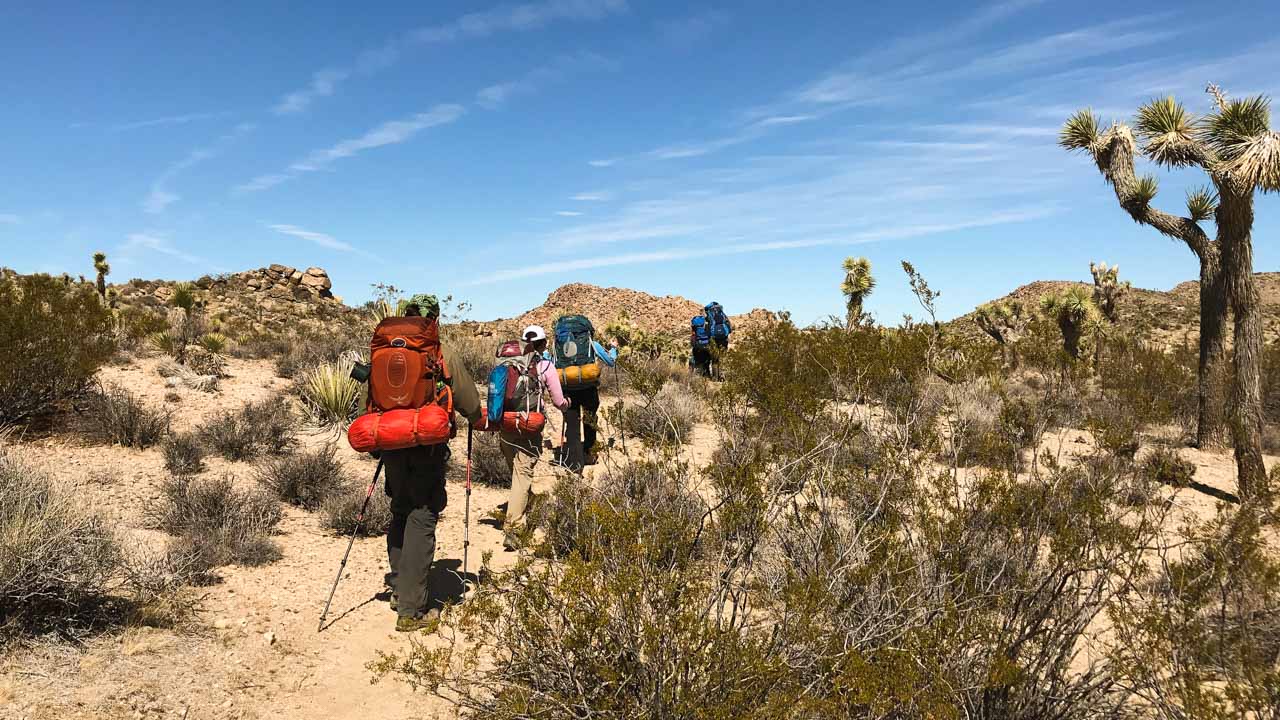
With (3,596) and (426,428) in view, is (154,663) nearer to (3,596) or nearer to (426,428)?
(3,596)

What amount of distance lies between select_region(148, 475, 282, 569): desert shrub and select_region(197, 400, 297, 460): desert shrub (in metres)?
1.58

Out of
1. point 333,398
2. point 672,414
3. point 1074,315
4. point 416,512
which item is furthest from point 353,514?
point 1074,315

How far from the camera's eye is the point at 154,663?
12.9 ft

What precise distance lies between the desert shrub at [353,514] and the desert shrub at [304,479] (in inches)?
13.1

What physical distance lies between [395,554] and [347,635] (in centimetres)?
61

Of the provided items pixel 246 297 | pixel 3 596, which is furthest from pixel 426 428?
A: pixel 246 297

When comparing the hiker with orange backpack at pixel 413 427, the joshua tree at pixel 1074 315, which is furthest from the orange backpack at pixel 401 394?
the joshua tree at pixel 1074 315

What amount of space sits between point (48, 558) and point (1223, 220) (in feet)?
47.4

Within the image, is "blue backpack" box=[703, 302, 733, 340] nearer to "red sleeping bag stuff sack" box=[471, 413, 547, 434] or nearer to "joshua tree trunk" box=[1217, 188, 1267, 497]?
"joshua tree trunk" box=[1217, 188, 1267, 497]

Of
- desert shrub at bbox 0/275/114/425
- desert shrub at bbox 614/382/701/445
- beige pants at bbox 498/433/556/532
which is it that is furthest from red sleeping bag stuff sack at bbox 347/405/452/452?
desert shrub at bbox 0/275/114/425

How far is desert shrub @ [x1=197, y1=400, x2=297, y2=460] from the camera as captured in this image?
8.30m

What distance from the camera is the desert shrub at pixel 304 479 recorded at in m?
7.21

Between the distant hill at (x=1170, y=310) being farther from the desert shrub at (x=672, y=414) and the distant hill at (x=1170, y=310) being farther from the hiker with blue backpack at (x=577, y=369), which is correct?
the hiker with blue backpack at (x=577, y=369)

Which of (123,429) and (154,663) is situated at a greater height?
(123,429)
